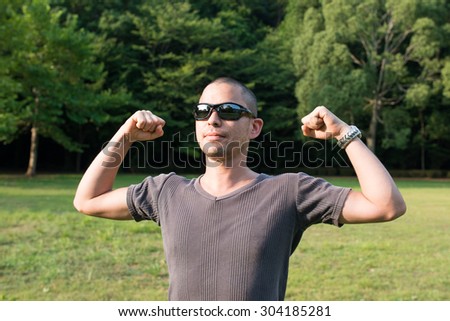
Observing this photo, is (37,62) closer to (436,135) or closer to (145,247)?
(145,247)

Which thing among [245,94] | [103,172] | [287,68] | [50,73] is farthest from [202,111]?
[287,68]

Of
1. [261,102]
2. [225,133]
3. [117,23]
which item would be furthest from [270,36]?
[225,133]

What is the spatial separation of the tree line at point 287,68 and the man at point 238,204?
25.0m

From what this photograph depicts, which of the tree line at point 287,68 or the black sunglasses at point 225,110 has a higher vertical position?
the tree line at point 287,68

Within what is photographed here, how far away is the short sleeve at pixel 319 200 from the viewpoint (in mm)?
2131

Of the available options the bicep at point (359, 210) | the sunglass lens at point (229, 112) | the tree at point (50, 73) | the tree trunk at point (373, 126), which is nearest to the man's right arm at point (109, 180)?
the sunglass lens at point (229, 112)

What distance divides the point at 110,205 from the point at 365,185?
3.50ft

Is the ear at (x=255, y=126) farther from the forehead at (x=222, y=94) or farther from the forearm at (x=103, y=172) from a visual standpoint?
the forearm at (x=103, y=172)

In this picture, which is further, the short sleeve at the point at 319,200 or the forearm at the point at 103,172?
the forearm at the point at 103,172

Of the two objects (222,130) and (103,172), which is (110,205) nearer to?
(103,172)

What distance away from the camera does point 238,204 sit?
6.98 feet

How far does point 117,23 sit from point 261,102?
32.1 ft

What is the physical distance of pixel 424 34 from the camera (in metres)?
30.1

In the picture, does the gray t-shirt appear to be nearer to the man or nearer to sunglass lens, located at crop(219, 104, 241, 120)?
the man
